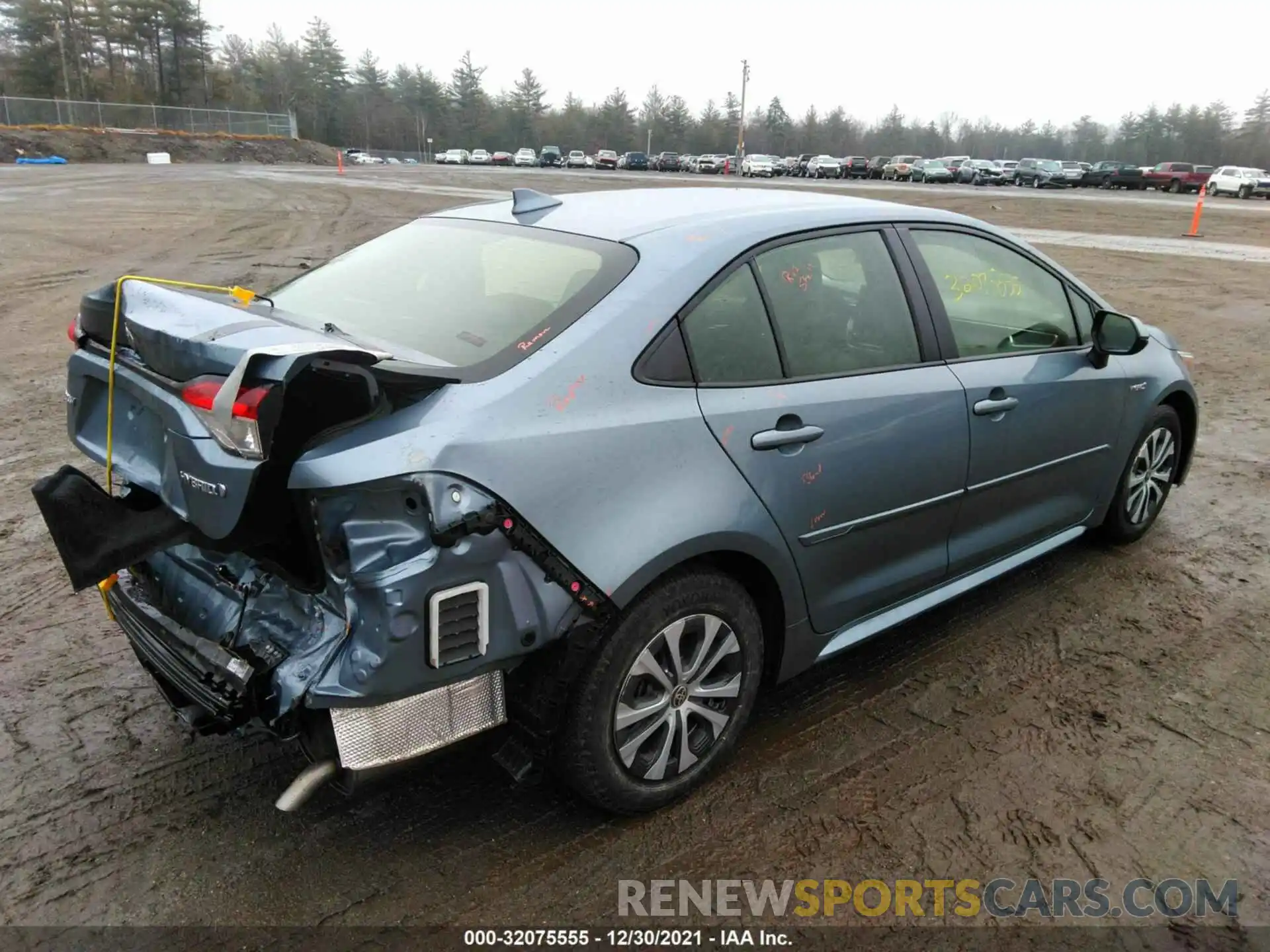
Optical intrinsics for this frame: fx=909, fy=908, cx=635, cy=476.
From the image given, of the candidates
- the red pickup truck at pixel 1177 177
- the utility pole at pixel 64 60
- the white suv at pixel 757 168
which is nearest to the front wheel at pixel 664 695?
the red pickup truck at pixel 1177 177

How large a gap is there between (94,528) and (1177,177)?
54.3 metres

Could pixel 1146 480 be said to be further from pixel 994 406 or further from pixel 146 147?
pixel 146 147

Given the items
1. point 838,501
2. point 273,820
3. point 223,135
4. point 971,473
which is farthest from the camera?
point 223,135

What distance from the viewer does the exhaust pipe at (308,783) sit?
2.28 m

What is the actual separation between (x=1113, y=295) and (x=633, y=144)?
9950 centimetres

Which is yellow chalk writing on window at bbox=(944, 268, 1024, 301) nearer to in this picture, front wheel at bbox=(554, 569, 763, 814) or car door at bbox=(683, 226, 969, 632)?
car door at bbox=(683, 226, 969, 632)

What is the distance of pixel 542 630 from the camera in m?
2.28

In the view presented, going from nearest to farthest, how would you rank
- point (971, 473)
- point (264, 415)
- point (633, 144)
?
point (264, 415) < point (971, 473) < point (633, 144)


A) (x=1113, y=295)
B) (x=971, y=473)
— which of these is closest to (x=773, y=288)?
(x=971, y=473)

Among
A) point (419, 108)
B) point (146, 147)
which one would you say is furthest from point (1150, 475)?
point (419, 108)

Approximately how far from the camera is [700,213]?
3.04m

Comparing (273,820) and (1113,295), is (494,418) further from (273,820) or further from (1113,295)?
(1113,295)

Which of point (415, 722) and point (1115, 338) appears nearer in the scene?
point (415, 722)

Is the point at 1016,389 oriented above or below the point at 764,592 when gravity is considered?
above
